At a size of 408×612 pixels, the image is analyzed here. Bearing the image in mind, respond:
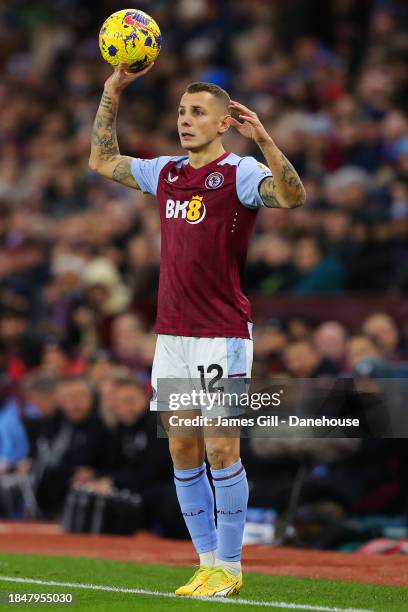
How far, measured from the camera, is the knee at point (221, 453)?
25.0 ft

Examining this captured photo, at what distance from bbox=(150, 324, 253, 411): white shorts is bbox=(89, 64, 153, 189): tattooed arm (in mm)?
1079

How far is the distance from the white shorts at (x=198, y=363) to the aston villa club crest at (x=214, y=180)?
839 millimetres

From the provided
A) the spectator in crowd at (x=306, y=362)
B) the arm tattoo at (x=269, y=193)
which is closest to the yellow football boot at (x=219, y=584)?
the arm tattoo at (x=269, y=193)

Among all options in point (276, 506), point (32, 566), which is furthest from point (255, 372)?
point (32, 566)

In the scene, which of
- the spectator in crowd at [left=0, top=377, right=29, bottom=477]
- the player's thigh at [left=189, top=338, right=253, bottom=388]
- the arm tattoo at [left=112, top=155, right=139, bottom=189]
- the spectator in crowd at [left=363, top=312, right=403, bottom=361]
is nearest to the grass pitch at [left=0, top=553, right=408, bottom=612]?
the player's thigh at [left=189, top=338, right=253, bottom=388]

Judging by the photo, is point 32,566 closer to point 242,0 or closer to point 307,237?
point 307,237

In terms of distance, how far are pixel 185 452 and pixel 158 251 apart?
9196mm

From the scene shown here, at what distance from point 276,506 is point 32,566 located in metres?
2.95

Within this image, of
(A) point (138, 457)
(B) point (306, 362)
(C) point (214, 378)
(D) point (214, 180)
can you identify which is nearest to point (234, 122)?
(D) point (214, 180)

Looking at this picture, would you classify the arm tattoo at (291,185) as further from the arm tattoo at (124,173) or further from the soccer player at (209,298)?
the arm tattoo at (124,173)

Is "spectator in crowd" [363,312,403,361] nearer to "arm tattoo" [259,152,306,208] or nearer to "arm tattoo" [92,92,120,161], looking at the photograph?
"arm tattoo" [92,92,120,161]

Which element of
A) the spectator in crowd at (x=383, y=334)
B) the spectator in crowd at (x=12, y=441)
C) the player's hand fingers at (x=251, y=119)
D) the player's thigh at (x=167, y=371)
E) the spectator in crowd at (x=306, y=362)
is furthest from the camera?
the spectator in crowd at (x=12, y=441)

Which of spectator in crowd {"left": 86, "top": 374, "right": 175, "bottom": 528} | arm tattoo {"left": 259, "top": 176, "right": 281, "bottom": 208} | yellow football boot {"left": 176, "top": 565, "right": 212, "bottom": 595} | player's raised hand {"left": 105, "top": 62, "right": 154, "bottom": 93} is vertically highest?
player's raised hand {"left": 105, "top": 62, "right": 154, "bottom": 93}

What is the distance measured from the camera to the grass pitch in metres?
7.20
